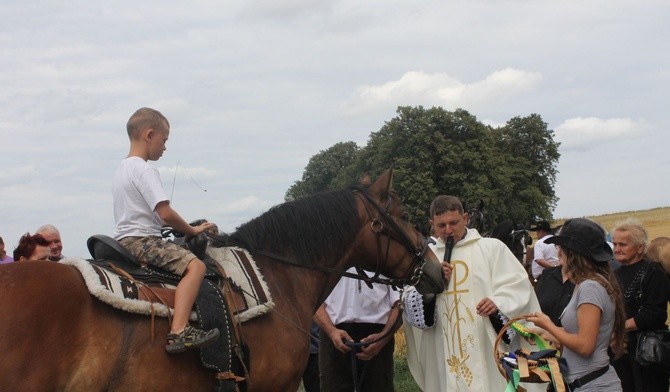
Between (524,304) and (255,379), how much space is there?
2.24 m

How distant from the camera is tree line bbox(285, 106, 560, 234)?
1816 inches

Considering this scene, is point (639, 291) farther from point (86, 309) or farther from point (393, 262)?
point (86, 309)

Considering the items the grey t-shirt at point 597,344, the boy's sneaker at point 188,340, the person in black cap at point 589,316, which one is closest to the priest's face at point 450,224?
the person in black cap at point 589,316

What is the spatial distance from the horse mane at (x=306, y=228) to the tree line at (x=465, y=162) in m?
37.5

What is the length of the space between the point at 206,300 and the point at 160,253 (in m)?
0.43

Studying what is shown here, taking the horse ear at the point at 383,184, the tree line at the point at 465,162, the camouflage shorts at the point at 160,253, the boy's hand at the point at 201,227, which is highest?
the tree line at the point at 465,162

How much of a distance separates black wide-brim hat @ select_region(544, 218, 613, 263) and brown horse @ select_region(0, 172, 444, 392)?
1.38 m

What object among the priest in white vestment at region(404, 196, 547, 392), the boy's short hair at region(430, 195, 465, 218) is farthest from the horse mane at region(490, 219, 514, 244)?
the boy's short hair at region(430, 195, 465, 218)

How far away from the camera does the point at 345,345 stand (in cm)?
650

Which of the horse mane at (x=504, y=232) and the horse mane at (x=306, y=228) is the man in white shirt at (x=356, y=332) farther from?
the horse mane at (x=504, y=232)

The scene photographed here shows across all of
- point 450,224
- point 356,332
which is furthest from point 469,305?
point 356,332

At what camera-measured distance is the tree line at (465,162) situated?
1816 inches

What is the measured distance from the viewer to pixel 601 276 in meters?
4.54

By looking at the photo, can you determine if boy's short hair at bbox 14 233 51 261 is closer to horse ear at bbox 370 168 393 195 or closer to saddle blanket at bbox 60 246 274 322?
saddle blanket at bbox 60 246 274 322
